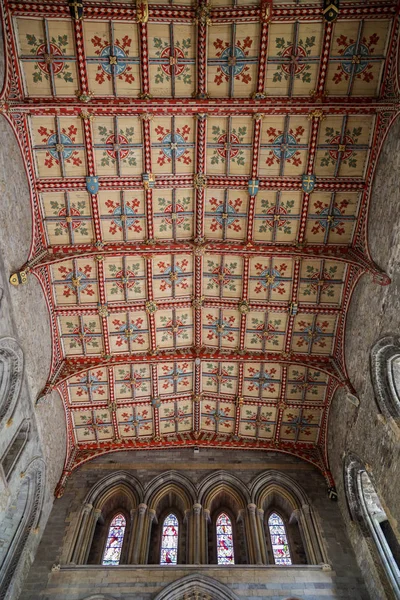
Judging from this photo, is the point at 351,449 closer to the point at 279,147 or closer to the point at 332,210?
the point at 332,210

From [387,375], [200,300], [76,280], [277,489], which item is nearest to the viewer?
[387,375]

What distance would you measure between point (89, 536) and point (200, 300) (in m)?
9.03

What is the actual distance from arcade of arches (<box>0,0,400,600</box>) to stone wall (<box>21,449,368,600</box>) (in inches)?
2.5

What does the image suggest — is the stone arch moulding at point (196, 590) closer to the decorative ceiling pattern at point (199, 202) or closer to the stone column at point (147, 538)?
the stone column at point (147, 538)

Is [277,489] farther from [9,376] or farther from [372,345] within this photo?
[9,376]

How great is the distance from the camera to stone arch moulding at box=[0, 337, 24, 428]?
40.1 feet

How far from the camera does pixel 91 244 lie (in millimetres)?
14844

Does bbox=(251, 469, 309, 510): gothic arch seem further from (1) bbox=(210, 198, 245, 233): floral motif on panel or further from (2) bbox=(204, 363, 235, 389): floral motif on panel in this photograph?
(1) bbox=(210, 198, 245, 233): floral motif on panel

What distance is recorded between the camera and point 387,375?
1265 cm

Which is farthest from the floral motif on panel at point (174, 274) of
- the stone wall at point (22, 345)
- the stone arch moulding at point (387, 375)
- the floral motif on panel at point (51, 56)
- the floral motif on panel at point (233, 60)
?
the stone arch moulding at point (387, 375)

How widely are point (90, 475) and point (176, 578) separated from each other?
5.39 m

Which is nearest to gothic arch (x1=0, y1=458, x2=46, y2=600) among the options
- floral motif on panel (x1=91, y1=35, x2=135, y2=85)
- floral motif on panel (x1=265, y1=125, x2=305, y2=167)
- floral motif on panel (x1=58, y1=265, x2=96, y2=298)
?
floral motif on panel (x1=58, y1=265, x2=96, y2=298)

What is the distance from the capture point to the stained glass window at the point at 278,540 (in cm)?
1538

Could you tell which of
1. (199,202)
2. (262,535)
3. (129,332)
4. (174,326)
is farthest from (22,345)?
(262,535)
